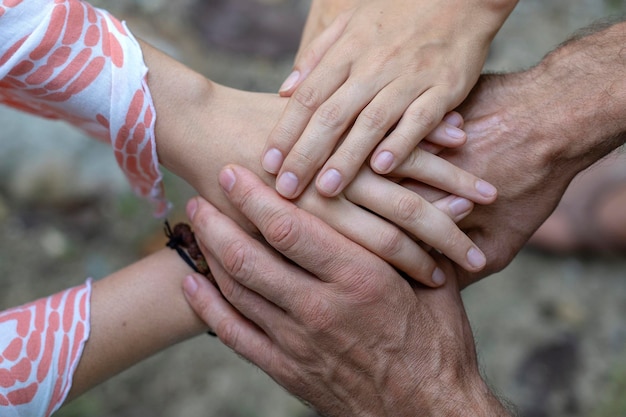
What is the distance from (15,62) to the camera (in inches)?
45.3

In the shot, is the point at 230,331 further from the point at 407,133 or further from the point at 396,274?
the point at 407,133

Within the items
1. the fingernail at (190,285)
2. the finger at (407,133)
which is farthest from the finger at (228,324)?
the finger at (407,133)

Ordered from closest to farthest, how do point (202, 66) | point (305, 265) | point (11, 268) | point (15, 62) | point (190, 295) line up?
1. point (15, 62)
2. point (305, 265)
3. point (190, 295)
4. point (11, 268)
5. point (202, 66)

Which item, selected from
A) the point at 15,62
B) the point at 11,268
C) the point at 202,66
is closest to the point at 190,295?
the point at 15,62

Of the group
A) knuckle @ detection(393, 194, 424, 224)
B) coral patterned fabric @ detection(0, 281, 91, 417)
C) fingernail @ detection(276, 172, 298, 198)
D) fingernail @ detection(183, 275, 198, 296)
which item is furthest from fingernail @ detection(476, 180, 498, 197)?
coral patterned fabric @ detection(0, 281, 91, 417)

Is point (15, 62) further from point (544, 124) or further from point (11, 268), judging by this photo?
point (11, 268)

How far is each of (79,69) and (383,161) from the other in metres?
0.51

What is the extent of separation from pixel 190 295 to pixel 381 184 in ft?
1.31

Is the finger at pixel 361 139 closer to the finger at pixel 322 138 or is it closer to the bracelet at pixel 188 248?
the finger at pixel 322 138

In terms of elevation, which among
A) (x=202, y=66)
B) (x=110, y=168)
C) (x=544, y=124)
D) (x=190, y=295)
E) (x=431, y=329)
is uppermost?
(x=544, y=124)

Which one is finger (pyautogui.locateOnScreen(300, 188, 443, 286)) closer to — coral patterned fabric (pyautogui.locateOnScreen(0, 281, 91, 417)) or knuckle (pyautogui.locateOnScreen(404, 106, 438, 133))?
knuckle (pyautogui.locateOnScreen(404, 106, 438, 133))

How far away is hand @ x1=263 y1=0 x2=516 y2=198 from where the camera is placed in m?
1.25

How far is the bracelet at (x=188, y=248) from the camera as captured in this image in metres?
1.40

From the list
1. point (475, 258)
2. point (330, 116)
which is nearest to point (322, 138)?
point (330, 116)
